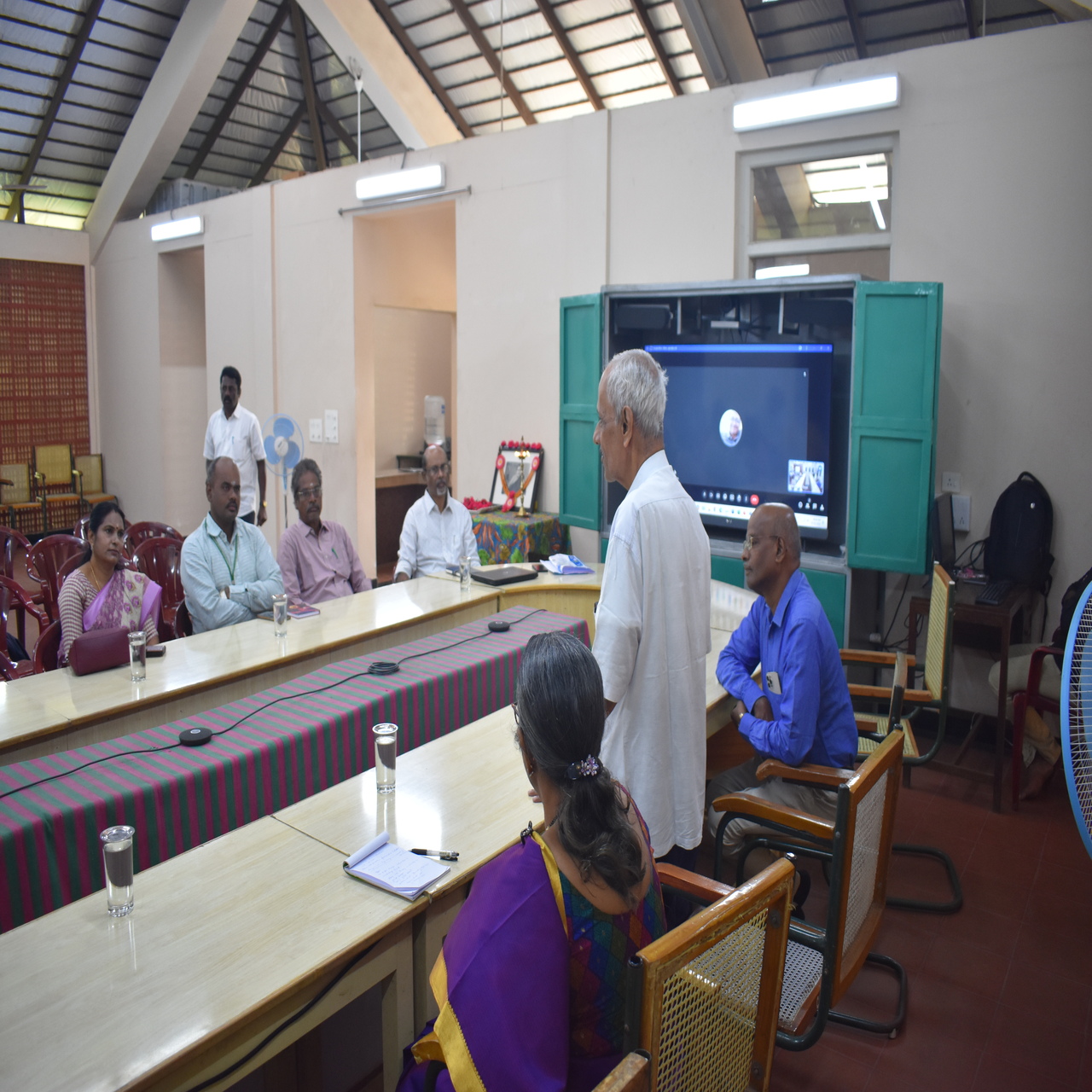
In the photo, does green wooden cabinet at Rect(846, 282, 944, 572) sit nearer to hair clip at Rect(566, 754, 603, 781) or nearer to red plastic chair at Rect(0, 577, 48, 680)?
hair clip at Rect(566, 754, 603, 781)

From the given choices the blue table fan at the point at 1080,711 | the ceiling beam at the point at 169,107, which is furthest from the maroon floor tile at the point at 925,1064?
the ceiling beam at the point at 169,107

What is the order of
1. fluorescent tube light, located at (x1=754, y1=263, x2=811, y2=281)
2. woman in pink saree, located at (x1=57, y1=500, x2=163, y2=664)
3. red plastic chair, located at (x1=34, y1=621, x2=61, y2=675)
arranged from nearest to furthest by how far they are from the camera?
woman in pink saree, located at (x1=57, y1=500, x2=163, y2=664) < red plastic chair, located at (x1=34, y1=621, x2=61, y2=675) < fluorescent tube light, located at (x1=754, y1=263, x2=811, y2=281)

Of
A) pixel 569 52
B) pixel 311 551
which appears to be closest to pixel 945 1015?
pixel 311 551

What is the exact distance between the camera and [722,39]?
6.71 meters

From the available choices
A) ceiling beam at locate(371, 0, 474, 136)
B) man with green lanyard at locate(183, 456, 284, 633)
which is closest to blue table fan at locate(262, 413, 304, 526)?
man with green lanyard at locate(183, 456, 284, 633)

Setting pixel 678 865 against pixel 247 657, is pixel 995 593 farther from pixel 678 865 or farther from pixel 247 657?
pixel 247 657

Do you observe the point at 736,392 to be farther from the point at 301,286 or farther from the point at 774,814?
the point at 301,286

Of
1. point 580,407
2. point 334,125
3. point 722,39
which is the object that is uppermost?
point 334,125

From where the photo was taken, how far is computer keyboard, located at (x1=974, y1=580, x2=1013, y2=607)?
407 cm

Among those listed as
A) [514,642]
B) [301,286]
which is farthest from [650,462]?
[301,286]

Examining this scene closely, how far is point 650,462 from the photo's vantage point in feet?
7.21

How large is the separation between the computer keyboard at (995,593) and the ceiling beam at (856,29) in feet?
14.3

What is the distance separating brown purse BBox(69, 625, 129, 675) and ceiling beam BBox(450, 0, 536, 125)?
5.90 metres

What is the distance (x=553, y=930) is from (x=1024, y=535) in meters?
3.90
